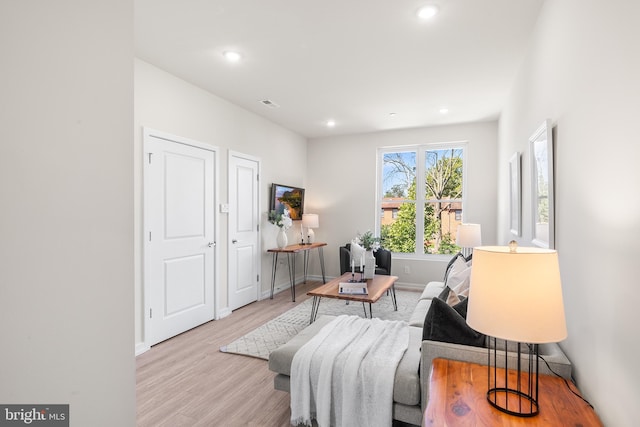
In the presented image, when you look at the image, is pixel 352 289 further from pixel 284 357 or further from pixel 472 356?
pixel 472 356

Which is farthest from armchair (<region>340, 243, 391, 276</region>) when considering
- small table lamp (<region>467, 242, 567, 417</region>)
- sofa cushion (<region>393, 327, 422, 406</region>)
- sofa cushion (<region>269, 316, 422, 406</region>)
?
small table lamp (<region>467, 242, 567, 417</region>)

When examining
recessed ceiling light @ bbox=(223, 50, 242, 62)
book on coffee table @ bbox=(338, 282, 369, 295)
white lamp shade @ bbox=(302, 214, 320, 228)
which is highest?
recessed ceiling light @ bbox=(223, 50, 242, 62)

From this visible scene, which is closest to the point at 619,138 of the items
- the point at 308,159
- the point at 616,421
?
the point at 616,421

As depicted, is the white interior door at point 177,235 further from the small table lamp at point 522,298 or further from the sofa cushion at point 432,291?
the small table lamp at point 522,298

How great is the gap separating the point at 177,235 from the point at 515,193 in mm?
3429

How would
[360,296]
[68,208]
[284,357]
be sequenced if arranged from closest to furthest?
1. [68,208]
2. [284,357]
3. [360,296]

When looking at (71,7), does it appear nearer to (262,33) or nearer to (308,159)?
(262,33)

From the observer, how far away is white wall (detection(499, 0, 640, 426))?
1041 mm

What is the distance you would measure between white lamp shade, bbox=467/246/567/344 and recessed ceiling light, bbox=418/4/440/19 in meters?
1.93

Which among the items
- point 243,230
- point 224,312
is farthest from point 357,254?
point 224,312

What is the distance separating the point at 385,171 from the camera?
19.3 ft

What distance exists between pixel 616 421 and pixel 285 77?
343cm

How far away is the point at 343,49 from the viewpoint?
2.81 m

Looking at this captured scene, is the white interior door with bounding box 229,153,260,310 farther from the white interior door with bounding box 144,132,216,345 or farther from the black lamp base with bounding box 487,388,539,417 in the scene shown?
the black lamp base with bounding box 487,388,539,417
